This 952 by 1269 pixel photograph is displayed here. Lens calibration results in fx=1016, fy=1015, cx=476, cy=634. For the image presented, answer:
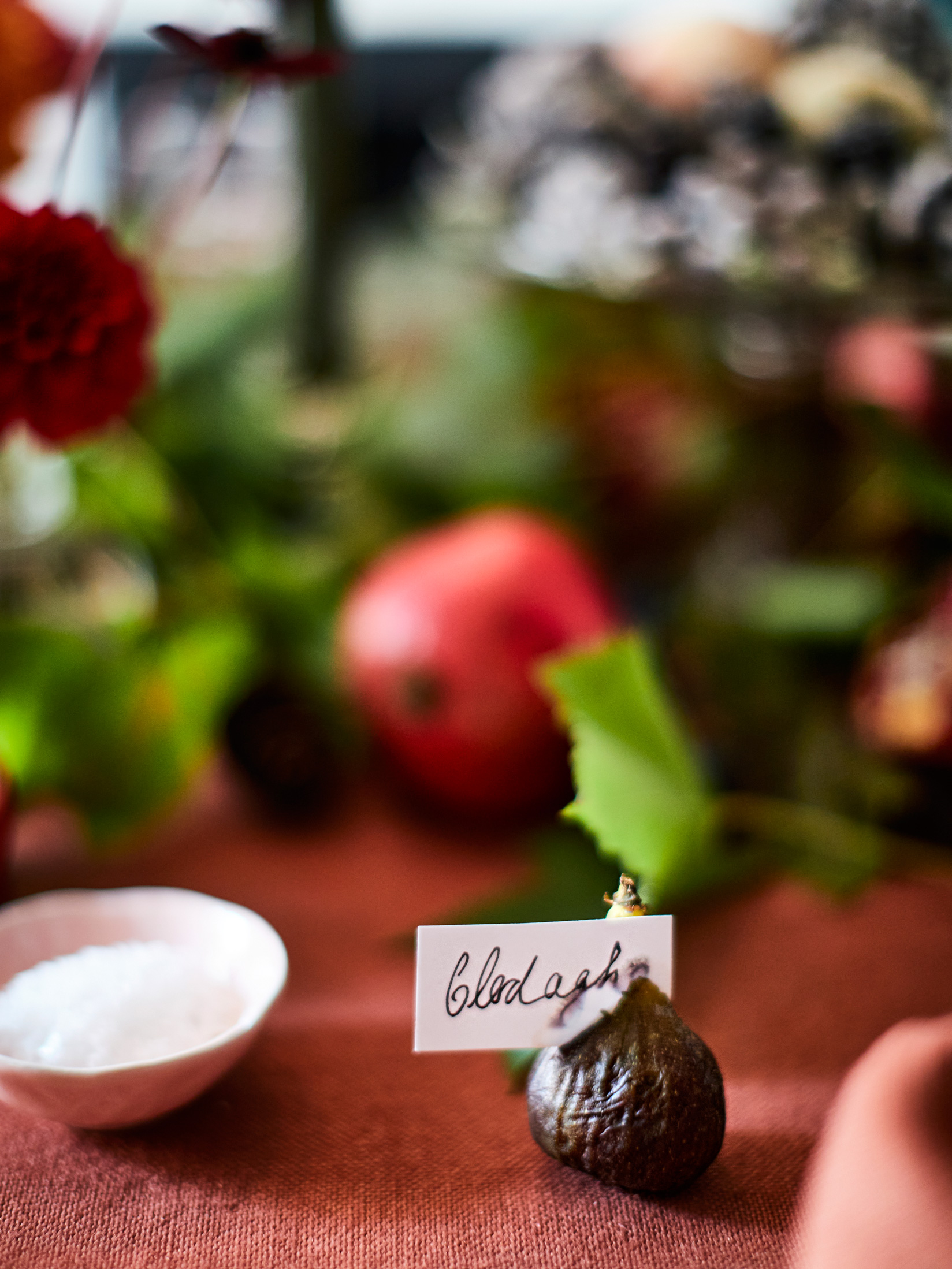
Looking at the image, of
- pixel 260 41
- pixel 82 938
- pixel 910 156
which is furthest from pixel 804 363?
pixel 82 938

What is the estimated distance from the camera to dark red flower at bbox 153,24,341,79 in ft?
0.91

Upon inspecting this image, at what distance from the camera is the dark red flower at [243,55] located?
0.91ft

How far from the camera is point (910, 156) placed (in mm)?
397

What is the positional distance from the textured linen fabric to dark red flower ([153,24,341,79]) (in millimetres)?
270

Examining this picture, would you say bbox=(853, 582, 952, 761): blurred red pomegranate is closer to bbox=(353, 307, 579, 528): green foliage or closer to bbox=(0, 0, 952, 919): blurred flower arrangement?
bbox=(0, 0, 952, 919): blurred flower arrangement

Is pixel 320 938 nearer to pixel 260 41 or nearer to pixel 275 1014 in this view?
pixel 275 1014

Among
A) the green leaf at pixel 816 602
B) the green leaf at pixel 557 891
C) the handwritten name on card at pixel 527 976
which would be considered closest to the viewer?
the handwritten name on card at pixel 527 976

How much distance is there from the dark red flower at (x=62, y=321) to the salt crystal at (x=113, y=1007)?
5.2 inches

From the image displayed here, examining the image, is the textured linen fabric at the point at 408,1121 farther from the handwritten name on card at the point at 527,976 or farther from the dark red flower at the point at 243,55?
the dark red flower at the point at 243,55

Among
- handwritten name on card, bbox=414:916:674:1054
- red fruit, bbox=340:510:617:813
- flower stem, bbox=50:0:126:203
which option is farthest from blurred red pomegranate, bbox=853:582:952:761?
flower stem, bbox=50:0:126:203

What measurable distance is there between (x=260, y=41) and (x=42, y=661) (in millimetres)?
212

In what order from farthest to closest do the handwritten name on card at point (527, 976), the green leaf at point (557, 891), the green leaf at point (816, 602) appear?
the green leaf at point (816, 602) → the green leaf at point (557, 891) → the handwritten name on card at point (527, 976)

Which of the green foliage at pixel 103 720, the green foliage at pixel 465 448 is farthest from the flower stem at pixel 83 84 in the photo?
the green foliage at pixel 465 448

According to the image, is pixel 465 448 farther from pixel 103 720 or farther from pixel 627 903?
pixel 627 903
